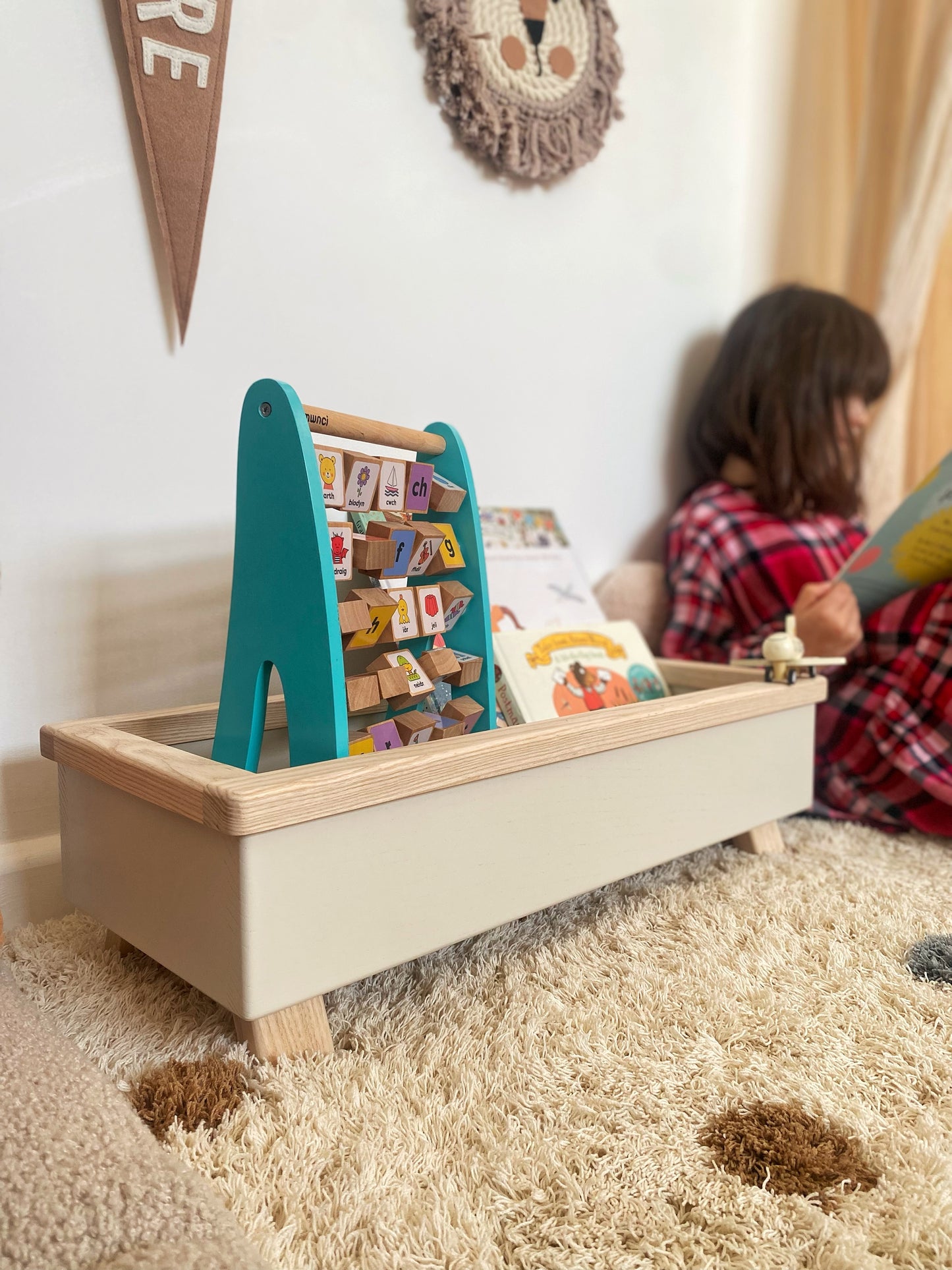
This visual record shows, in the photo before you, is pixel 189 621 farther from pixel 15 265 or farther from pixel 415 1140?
pixel 415 1140

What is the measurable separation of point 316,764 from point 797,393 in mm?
1096

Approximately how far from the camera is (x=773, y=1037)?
683 mm

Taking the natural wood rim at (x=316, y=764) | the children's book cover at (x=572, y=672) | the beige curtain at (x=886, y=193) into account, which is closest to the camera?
the natural wood rim at (x=316, y=764)

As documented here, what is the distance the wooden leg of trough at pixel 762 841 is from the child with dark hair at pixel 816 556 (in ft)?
0.57

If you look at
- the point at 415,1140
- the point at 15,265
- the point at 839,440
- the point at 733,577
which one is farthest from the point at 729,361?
the point at 415,1140

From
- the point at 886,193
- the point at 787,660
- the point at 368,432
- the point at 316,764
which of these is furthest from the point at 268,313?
the point at 886,193

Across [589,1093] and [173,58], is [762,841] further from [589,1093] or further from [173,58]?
[173,58]

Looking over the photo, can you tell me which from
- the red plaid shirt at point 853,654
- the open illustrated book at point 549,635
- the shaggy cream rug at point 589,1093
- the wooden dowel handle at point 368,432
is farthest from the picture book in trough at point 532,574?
the shaggy cream rug at point 589,1093

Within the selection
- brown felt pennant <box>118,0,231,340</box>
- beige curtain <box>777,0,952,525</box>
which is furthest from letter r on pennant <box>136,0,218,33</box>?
beige curtain <box>777,0,952,525</box>

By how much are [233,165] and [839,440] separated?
0.99m

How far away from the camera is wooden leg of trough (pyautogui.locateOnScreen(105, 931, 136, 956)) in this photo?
0.82 meters

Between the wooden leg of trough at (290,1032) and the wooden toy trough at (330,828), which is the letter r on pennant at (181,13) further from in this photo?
the wooden leg of trough at (290,1032)

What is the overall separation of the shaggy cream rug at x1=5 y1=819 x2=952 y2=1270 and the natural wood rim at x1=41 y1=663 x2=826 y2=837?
0.19m

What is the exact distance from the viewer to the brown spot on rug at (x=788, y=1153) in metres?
0.53
